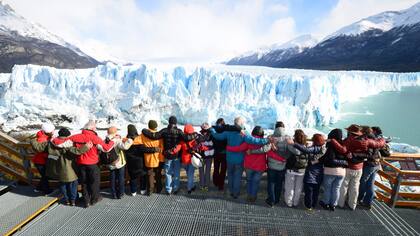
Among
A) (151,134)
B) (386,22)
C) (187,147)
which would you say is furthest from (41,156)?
(386,22)

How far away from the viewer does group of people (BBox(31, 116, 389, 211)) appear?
3748 millimetres

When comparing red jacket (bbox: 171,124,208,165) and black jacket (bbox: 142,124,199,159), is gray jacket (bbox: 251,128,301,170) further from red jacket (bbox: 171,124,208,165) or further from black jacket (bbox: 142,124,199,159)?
black jacket (bbox: 142,124,199,159)

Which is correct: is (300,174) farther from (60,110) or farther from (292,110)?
(60,110)

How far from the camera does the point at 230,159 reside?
4094 mm

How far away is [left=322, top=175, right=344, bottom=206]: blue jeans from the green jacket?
3.27 m

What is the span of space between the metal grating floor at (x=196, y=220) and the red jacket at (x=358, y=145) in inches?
26.0

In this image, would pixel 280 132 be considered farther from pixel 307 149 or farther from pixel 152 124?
pixel 152 124

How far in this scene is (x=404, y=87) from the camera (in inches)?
1885

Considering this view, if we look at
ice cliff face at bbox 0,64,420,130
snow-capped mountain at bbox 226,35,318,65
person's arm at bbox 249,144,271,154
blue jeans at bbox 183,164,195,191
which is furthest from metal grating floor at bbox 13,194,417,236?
snow-capped mountain at bbox 226,35,318,65

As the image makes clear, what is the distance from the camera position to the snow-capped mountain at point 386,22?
12311 centimetres

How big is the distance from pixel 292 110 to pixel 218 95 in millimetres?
5596

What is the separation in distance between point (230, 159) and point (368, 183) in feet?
6.27

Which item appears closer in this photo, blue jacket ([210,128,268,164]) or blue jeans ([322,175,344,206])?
blue jeans ([322,175,344,206])

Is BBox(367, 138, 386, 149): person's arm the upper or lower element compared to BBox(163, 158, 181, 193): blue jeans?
upper
